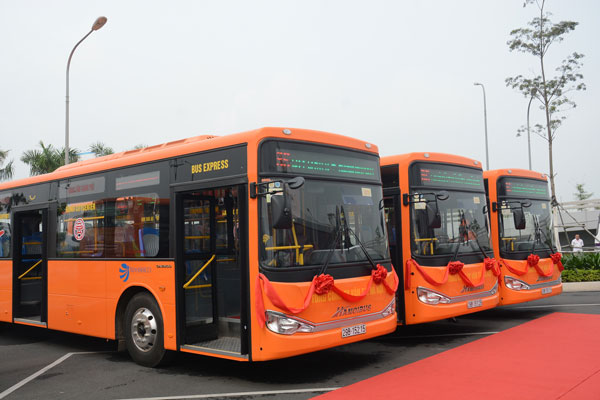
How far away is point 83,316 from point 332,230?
4.55 m

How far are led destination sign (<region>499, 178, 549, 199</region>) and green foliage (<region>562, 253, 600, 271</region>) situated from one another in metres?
7.06

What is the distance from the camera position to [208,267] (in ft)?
25.8

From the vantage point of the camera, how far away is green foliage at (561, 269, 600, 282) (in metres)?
16.8

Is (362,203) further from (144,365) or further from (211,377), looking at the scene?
(144,365)

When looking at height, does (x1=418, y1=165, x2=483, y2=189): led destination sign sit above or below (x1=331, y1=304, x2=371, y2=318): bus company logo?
above

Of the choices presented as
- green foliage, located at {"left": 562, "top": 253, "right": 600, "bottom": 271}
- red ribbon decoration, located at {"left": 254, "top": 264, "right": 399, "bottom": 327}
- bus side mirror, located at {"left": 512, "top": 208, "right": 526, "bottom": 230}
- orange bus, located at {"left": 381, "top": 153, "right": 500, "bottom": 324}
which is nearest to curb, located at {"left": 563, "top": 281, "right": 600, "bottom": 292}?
green foliage, located at {"left": 562, "top": 253, "right": 600, "bottom": 271}

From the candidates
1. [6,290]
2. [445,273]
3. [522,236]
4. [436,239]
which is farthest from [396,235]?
[6,290]

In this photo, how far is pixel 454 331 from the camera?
10406 millimetres

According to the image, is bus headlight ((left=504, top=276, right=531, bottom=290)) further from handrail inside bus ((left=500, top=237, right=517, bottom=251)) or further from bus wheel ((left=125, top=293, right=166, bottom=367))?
bus wheel ((left=125, top=293, right=166, bottom=367))

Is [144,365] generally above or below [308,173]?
below

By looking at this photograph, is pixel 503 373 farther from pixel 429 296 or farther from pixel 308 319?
pixel 308 319

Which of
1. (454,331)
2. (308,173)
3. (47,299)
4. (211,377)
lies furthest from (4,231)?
(454,331)

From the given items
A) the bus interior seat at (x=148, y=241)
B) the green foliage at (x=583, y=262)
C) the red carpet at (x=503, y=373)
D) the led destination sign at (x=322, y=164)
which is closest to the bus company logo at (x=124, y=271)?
the bus interior seat at (x=148, y=241)

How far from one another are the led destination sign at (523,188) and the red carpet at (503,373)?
294 cm
